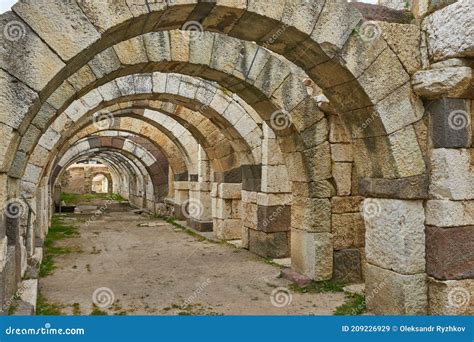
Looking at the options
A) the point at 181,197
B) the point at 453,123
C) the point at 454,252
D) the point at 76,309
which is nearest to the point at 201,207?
the point at 181,197

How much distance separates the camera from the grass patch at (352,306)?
472cm

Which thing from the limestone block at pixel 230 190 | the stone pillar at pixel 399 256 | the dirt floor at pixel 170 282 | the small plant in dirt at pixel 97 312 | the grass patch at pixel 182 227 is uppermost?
the limestone block at pixel 230 190

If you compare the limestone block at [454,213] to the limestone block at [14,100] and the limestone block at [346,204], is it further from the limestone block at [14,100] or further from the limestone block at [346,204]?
the limestone block at [14,100]

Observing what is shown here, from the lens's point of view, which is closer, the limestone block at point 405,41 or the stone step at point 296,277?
the limestone block at point 405,41

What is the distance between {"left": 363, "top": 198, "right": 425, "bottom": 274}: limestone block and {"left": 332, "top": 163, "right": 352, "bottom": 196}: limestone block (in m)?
1.60

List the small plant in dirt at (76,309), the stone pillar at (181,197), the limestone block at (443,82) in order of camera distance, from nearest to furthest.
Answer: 1. the limestone block at (443,82)
2. the small plant in dirt at (76,309)
3. the stone pillar at (181,197)

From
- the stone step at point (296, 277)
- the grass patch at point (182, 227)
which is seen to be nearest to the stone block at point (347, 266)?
the stone step at point (296, 277)

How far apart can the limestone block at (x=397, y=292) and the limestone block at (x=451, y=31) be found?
6.26 ft

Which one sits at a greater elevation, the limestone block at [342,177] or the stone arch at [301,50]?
the stone arch at [301,50]

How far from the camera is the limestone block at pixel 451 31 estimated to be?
3596 millimetres

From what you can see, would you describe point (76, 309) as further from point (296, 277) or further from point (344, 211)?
point (344, 211)


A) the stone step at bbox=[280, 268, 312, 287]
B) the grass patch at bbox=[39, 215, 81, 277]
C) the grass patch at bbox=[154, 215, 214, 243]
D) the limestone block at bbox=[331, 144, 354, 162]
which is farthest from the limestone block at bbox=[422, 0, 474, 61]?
the grass patch at bbox=[154, 215, 214, 243]

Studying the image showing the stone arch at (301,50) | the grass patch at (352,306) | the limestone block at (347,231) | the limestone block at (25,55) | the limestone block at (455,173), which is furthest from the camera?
the limestone block at (347,231)

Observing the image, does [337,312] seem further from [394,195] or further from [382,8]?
[382,8]
